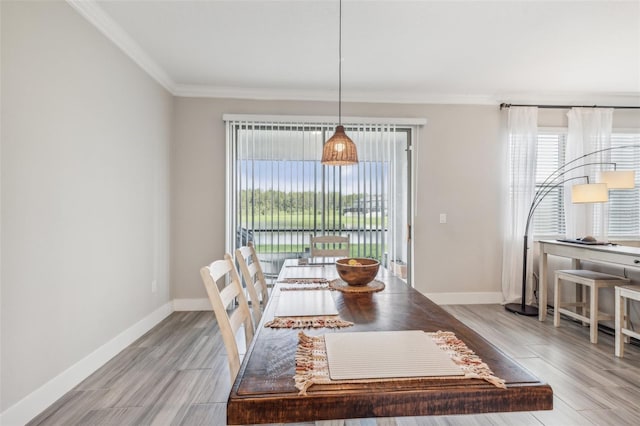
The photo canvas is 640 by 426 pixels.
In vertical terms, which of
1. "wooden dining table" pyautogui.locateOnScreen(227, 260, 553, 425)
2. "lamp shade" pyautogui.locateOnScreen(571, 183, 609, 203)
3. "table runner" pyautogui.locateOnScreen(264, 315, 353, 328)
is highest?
"lamp shade" pyautogui.locateOnScreen(571, 183, 609, 203)

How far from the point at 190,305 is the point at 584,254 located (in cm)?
419

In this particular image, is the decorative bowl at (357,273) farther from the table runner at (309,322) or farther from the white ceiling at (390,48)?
the white ceiling at (390,48)

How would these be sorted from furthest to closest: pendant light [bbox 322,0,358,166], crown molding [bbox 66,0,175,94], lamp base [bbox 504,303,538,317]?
lamp base [bbox 504,303,538,317] < crown molding [bbox 66,0,175,94] < pendant light [bbox 322,0,358,166]

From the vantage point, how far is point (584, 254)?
10.1 ft

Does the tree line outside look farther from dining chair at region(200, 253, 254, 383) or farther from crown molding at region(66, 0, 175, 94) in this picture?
dining chair at region(200, 253, 254, 383)

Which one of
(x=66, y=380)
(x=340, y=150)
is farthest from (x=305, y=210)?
(x=66, y=380)

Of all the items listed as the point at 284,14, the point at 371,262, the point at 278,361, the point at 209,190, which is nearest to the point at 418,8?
the point at 284,14

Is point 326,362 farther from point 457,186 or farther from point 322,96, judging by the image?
point 457,186

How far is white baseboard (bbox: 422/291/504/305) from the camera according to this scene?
405 centimetres

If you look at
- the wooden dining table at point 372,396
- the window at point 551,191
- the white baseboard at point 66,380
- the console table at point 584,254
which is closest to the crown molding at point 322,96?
the window at point 551,191

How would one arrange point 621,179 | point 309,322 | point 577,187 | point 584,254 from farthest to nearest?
point 577,187, point 621,179, point 584,254, point 309,322

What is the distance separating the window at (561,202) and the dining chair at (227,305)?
3.98 meters

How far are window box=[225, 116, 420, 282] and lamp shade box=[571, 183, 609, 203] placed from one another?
1.81 metres

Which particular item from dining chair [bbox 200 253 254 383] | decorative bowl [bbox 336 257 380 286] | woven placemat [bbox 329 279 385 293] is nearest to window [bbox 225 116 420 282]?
woven placemat [bbox 329 279 385 293]
